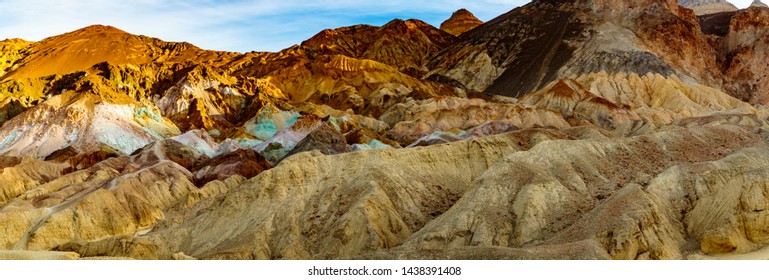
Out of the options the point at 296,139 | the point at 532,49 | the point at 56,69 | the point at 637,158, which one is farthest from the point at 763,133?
the point at 56,69

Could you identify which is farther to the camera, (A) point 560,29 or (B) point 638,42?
(A) point 560,29

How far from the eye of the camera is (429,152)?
190 feet

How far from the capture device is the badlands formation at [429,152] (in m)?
43.3

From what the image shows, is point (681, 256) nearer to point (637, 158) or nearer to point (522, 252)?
point (522, 252)

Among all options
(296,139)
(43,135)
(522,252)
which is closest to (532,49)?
(296,139)

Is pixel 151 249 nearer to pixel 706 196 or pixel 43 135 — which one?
pixel 706 196

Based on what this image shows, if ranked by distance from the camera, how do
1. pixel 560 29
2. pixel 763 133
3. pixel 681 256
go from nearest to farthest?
pixel 681 256 < pixel 763 133 < pixel 560 29

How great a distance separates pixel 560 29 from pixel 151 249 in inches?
5603

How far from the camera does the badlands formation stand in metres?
43.3

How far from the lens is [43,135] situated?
368 feet

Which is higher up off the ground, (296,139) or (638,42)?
(638,42)

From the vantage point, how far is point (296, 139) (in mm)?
117938

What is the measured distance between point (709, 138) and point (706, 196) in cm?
2002

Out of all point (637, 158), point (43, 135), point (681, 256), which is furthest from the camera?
point (43, 135)
